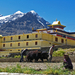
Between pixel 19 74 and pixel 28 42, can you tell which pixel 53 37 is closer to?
pixel 28 42

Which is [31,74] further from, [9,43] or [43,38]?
[9,43]

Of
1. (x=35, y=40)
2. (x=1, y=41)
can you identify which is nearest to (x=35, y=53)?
(x=35, y=40)

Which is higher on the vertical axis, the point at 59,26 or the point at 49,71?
the point at 59,26

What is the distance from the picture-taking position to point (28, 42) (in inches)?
1842

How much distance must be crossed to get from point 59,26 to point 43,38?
1635cm

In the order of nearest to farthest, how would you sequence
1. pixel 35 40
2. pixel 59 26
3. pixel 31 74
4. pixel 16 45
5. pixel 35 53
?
pixel 31 74 → pixel 35 53 → pixel 35 40 → pixel 16 45 → pixel 59 26

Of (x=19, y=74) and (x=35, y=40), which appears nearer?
(x=19, y=74)

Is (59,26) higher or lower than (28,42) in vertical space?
higher

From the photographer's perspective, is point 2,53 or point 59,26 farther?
point 59,26

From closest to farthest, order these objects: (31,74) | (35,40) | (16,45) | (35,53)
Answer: (31,74) < (35,53) < (35,40) < (16,45)

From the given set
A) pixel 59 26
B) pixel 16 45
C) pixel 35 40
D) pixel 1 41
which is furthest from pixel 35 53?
pixel 59 26

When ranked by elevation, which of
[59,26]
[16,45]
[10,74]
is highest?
[59,26]

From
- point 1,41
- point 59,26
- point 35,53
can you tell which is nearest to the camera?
point 35,53

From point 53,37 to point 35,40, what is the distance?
4905 mm
